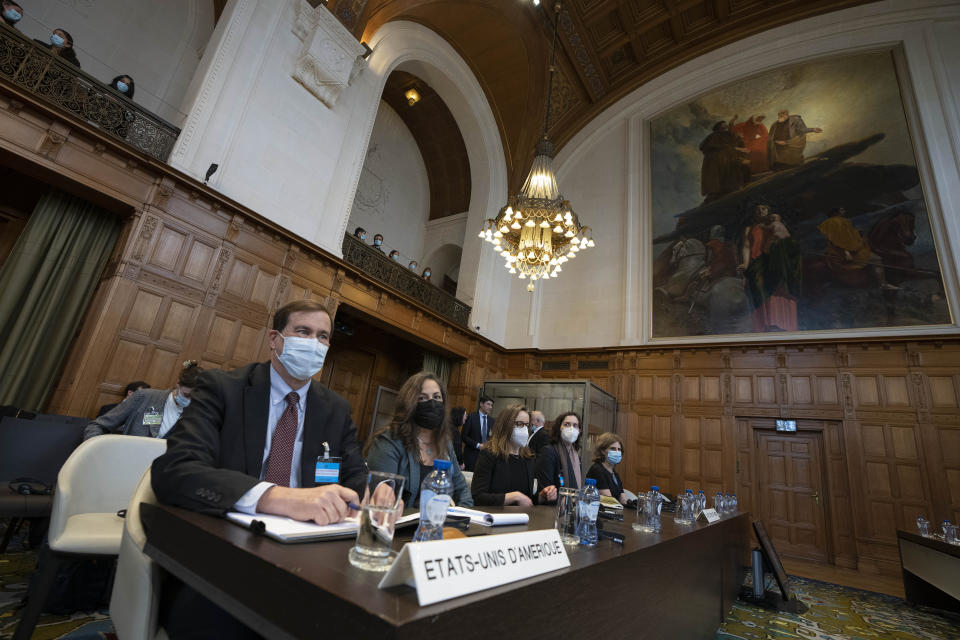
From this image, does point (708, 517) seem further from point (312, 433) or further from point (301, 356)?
point (301, 356)

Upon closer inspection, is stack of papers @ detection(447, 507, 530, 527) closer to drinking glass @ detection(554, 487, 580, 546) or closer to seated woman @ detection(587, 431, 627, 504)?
drinking glass @ detection(554, 487, 580, 546)

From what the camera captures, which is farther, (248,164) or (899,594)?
(248,164)

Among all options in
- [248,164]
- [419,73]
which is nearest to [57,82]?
[248,164]

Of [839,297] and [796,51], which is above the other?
[796,51]

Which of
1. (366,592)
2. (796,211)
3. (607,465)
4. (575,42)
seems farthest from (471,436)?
(575,42)

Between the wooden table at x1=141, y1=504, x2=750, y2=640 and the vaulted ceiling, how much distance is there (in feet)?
32.9

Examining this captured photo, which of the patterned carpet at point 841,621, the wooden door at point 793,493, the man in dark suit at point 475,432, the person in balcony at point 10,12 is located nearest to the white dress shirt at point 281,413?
the patterned carpet at point 841,621

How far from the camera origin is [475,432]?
6.54 meters

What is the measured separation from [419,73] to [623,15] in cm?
502

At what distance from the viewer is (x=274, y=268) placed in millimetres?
6441

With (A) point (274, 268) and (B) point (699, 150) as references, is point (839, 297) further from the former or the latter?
(A) point (274, 268)

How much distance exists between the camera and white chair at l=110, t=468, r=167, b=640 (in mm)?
1002

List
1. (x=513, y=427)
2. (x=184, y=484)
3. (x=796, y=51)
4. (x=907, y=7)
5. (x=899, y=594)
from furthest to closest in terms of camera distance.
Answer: (x=796, y=51), (x=907, y=7), (x=899, y=594), (x=513, y=427), (x=184, y=484)

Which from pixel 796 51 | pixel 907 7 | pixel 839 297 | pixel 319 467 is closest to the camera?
pixel 319 467
